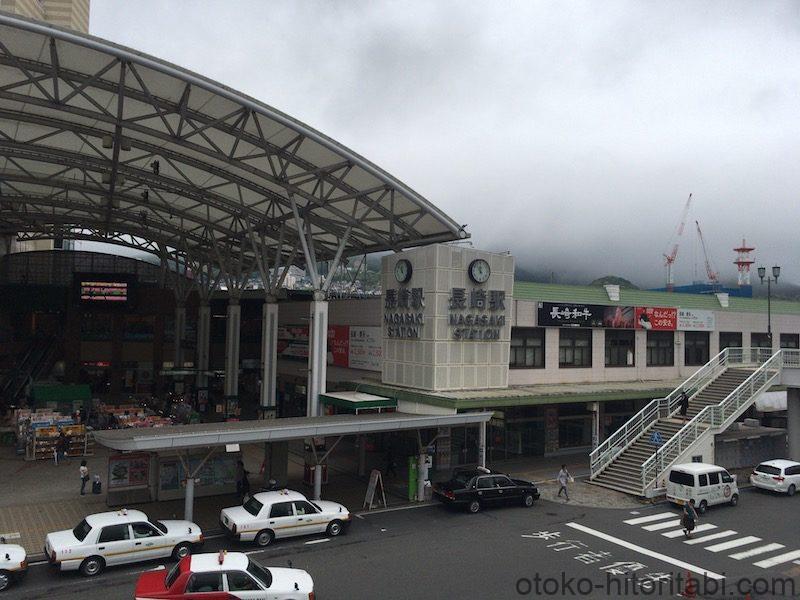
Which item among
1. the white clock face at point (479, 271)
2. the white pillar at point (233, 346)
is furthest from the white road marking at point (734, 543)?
the white pillar at point (233, 346)

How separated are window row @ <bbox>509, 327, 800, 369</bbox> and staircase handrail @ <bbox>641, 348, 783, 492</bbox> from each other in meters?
6.46

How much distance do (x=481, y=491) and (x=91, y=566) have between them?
13.4 metres

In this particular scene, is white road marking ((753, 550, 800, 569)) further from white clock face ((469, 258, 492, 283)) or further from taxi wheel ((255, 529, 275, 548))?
white clock face ((469, 258, 492, 283))

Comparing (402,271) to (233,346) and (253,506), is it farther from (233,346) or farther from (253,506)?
(233,346)

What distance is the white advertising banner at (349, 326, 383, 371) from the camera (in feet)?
112

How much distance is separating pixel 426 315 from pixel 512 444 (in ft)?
32.0

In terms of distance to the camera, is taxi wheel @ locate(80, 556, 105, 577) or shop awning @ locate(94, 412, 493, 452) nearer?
taxi wheel @ locate(80, 556, 105, 577)

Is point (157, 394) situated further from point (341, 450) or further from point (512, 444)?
point (512, 444)

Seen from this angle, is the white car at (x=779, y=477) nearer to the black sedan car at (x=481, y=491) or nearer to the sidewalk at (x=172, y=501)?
the sidewalk at (x=172, y=501)

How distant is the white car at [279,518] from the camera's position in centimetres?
1927

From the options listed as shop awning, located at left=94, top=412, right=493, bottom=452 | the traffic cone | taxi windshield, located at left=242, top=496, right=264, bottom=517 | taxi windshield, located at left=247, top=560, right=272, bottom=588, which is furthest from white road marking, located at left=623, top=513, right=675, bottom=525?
taxi windshield, located at left=247, top=560, right=272, bottom=588

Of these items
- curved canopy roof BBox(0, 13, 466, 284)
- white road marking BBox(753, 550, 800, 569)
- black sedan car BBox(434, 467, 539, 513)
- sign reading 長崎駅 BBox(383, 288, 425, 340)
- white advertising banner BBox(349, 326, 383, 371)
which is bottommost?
white road marking BBox(753, 550, 800, 569)

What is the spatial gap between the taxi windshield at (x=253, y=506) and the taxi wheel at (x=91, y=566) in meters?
4.46

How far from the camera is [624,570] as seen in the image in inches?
710
